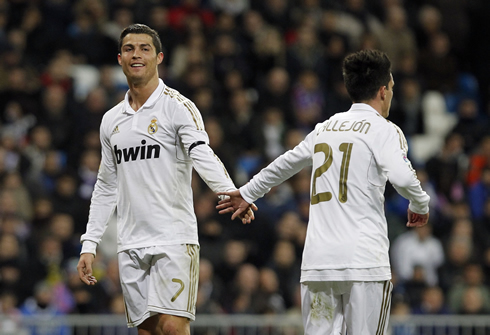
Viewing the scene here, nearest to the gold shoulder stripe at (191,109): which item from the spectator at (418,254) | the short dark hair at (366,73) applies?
the short dark hair at (366,73)

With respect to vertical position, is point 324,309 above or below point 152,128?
below

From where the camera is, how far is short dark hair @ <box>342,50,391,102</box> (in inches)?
235

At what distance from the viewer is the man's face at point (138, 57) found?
6449mm

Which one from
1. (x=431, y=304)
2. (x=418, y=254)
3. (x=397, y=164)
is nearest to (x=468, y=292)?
(x=431, y=304)

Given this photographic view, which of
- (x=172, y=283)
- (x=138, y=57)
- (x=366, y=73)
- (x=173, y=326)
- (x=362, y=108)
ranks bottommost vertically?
(x=173, y=326)

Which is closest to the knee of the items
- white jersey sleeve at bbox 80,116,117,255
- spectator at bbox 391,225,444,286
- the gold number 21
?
white jersey sleeve at bbox 80,116,117,255

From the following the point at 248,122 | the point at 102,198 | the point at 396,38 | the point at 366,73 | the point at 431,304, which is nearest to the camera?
the point at 366,73

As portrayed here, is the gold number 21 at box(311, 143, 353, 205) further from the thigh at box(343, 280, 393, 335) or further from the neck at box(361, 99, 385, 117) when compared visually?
the thigh at box(343, 280, 393, 335)

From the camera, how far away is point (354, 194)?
19.0 feet

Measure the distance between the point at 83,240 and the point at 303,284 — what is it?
5.85ft

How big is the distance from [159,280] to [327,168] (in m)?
1.43

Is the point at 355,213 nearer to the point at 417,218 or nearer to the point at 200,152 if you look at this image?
the point at 417,218

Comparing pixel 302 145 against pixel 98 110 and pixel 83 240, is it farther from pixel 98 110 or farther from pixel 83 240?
pixel 98 110

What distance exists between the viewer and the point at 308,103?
571 inches
